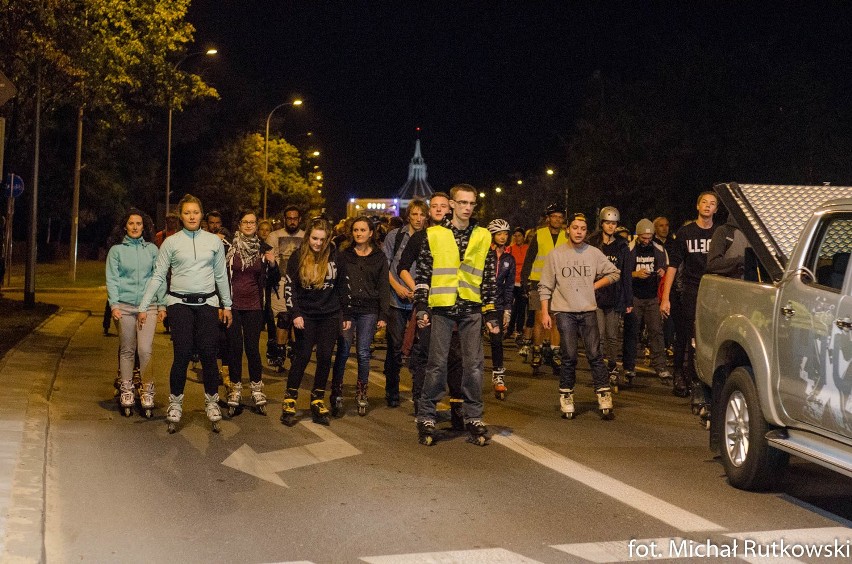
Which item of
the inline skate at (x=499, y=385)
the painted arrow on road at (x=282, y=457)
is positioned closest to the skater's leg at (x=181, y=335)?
the painted arrow on road at (x=282, y=457)

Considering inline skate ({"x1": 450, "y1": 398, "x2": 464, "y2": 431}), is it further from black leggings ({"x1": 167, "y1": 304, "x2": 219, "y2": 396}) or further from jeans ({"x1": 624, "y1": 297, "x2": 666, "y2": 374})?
jeans ({"x1": 624, "y1": 297, "x2": 666, "y2": 374})

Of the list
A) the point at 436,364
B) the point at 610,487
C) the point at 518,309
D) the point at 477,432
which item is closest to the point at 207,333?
the point at 436,364

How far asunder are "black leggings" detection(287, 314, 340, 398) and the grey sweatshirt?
6.65 feet

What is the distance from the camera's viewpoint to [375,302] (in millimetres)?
11305

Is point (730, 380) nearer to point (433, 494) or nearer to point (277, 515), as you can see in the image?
point (433, 494)

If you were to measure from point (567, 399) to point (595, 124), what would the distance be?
3631 cm

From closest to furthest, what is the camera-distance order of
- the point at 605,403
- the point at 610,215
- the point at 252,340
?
the point at 605,403 < the point at 252,340 < the point at 610,215

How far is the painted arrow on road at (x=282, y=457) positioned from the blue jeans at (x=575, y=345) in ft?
8.04

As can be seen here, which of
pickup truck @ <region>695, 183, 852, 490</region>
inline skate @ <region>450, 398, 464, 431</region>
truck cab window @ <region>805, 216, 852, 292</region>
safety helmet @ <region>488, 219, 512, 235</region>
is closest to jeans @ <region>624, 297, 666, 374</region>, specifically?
safety helmet @ <region>488, 219, 512, 235</region>

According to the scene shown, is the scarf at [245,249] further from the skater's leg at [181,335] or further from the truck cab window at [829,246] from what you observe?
the truck cab window at [829,246]

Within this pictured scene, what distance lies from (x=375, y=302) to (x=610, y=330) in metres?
3.26

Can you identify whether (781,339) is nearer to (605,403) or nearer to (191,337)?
(605,403)

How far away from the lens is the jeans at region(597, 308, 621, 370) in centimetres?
1310

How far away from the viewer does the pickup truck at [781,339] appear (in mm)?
6875
